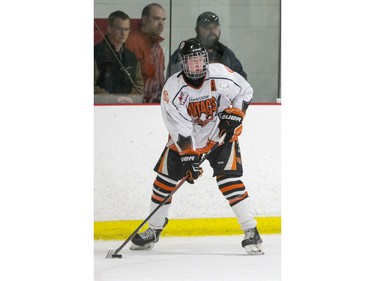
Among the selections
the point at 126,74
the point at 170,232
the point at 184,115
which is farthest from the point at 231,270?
the point at 126,74

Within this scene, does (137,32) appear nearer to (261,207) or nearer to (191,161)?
(191,161)

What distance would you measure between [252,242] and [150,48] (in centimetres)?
103

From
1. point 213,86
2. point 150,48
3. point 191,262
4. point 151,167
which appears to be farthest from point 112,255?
point 150,48

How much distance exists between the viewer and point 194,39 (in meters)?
3.97

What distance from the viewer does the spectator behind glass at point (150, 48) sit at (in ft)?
13.3

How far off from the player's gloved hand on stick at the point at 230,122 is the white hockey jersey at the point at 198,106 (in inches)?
0.8

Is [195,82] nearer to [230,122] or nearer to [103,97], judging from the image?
[230,122]

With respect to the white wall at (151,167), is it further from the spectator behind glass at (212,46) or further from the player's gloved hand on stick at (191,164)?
the spectator behind glass at (212,46)

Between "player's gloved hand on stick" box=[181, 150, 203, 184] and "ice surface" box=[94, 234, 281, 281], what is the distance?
0.33 m

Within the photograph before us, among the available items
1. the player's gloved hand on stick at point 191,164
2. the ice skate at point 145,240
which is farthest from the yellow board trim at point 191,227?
the player's gloved hand on stick at point 191,164

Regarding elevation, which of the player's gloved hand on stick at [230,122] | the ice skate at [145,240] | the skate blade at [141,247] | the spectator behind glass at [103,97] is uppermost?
the spectator behind glass at [103,97]

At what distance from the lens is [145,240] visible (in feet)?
12.8

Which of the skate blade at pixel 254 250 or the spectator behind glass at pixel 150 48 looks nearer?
the skate blade at pixel 254 250

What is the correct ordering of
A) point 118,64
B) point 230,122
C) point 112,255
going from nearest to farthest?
point 112,255
point 230,122
point 118,64
